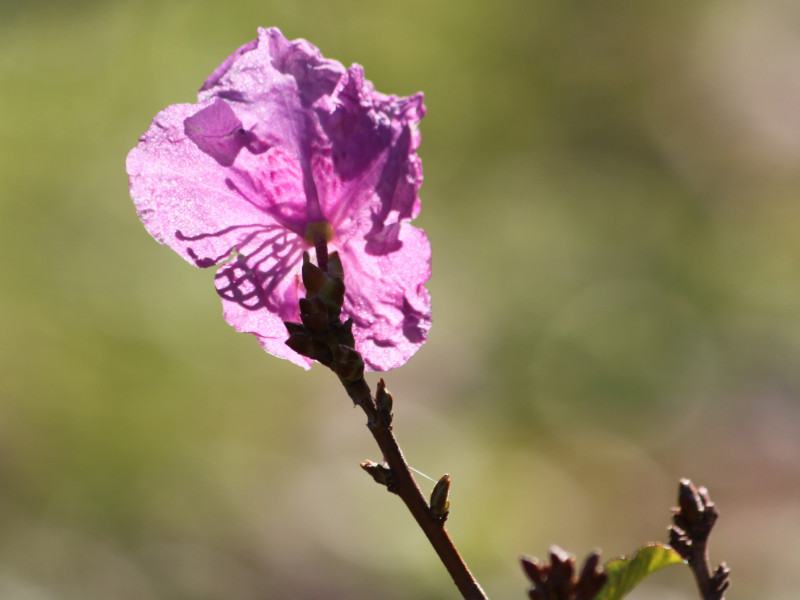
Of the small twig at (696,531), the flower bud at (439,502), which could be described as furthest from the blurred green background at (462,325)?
the flower bud at (439,502)

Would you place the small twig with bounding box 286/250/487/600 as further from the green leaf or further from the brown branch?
the green leaf

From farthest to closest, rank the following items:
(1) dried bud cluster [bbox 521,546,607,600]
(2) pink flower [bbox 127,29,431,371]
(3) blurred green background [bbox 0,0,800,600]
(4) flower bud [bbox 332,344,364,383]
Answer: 1. (3) blurred green background [bbox 0,0,800,600]
2. (2) pink flower [bbox 127,29,431,371]
3. (4) flower bud [bbox 332,344,364,383]
4. (1) dried bud cluster [bbox 521,546,607,600]

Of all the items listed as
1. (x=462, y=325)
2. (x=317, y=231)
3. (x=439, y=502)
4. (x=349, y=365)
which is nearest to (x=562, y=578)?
(x=439, y=502)

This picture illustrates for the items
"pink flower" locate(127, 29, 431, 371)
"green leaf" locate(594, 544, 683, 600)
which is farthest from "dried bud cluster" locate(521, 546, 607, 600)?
"pink flower" locate(127, 29, 431, 371)

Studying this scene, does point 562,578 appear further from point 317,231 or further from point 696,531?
point 317,231

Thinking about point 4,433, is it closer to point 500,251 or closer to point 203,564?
point 203,564

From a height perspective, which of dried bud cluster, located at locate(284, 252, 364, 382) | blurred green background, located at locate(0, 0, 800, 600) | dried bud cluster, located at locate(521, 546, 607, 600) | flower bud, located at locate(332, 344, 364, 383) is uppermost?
blurred green background, located at locate(0, 0, 800, 600)

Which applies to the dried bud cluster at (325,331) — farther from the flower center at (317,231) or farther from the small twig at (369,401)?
the flower center at (317,231)
